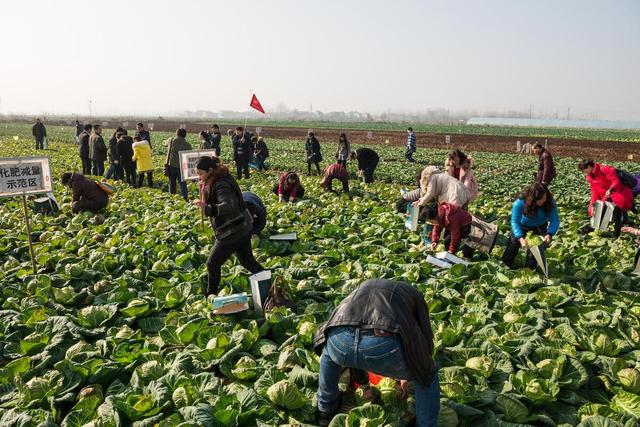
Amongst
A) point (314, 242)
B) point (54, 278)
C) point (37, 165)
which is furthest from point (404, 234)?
point (37, 165)

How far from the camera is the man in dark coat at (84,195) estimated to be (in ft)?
33.0

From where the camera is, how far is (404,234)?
344 inches

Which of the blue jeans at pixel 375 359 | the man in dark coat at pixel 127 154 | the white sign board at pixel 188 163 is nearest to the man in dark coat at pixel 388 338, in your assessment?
the blue jeans at pixel 375 359

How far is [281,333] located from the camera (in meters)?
4.96

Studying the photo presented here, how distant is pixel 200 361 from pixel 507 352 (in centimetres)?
286

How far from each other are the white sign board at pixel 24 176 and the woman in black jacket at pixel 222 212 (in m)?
3.70

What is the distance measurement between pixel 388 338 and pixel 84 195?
923 cm

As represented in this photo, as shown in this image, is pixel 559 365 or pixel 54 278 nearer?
pixel 559 365

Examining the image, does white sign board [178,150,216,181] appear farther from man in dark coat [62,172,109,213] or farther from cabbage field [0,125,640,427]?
cabbage field [0,125,640,427]

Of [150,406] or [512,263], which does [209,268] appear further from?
[512,263]

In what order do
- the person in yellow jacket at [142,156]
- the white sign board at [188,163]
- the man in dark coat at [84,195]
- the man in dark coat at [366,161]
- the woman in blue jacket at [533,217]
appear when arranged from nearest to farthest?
the woman in blue jacket at [533,217] < the man in dark coat at [84,195] < the white sign board at [188,163] < the person in yellow jacket at [142,156] < the man in dark coat at [366,161]

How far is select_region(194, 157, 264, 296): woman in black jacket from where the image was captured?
5457 millimetres

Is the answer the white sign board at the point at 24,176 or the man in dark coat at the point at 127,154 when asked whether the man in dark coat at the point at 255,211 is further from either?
the man in dark coat at the point at 127,154

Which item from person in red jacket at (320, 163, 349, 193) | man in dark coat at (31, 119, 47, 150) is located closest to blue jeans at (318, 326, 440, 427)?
person in red jacket at (320, 163, 349, 193)
